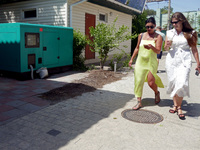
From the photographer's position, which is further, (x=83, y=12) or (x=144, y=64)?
(x=83, y=12)

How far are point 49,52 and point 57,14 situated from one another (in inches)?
134

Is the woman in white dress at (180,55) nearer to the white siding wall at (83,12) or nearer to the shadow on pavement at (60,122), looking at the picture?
the shadow on pavement at (60,122)

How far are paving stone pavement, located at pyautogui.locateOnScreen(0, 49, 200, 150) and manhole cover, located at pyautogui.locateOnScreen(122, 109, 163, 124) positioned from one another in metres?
0.13

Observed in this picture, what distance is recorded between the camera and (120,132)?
11.0 ft

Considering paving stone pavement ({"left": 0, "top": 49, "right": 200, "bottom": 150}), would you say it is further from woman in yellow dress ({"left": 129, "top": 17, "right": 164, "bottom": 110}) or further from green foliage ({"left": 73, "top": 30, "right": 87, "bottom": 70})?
green foliage ({"left": 73, "top": 30, "right": 87, "bottom": 70})

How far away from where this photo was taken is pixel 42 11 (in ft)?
36.8

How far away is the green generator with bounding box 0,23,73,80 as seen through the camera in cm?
687

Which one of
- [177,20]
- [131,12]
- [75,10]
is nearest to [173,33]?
[177,20]

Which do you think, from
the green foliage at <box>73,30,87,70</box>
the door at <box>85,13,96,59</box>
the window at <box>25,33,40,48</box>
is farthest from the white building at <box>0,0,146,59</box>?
the window at <box>25,33,40,48</box>

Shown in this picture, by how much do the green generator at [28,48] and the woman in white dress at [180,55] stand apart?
4789 millimetres

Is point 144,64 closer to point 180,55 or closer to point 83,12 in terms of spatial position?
point 180,55

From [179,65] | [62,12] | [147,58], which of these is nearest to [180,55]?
[179,65]

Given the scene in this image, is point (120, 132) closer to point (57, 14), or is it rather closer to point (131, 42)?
point (57, 14)

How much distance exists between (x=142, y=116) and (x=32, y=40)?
492cm
